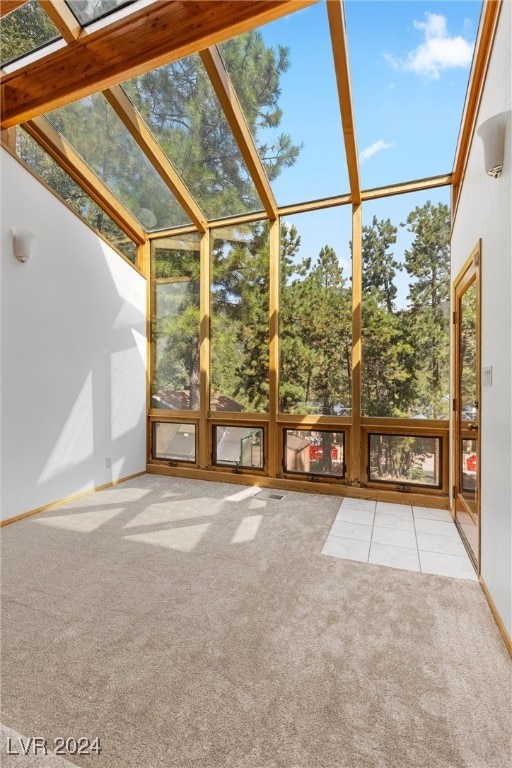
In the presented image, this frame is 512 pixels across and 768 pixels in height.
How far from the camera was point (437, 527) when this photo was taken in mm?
3176

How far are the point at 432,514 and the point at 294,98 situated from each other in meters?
4.06

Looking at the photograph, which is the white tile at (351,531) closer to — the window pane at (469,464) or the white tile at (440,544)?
the white tile at (440,544)

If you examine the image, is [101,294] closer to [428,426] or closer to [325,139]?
[325,139]

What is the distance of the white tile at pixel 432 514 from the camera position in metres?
3.39

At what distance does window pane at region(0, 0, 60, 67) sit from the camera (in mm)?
2779

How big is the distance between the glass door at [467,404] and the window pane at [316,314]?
1146 mm

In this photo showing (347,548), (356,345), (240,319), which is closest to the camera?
(347,548)

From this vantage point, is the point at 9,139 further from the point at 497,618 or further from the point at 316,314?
the point at 497,618

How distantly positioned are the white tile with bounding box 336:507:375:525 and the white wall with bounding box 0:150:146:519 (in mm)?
2742

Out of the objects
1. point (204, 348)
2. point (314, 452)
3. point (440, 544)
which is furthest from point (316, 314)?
point (440, 544)

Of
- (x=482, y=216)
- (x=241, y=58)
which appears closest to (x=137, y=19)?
(x=241, y=58)

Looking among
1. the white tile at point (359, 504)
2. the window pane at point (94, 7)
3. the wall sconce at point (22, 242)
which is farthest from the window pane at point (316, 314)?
the wall sconce at point (22, 242)

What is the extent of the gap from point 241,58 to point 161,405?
383cm

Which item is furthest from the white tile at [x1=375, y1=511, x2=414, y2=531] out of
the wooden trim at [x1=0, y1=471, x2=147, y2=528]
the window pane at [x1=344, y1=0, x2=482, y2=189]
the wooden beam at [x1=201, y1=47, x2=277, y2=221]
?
the wooden beam at [x1=201, y1=47, x2=277, y2=221]
